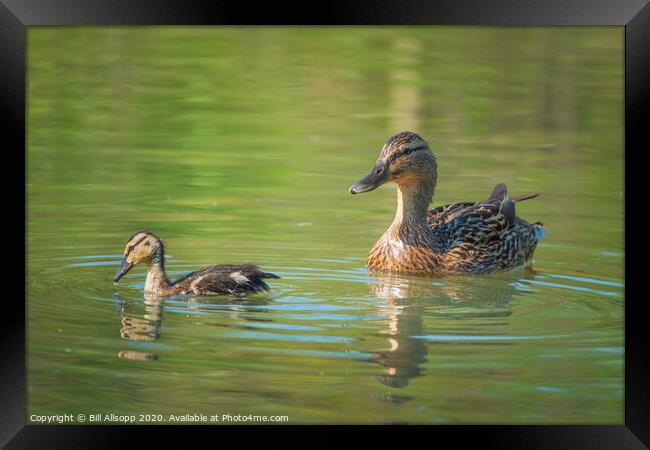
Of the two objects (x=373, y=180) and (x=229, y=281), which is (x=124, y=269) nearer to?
(x=229, y=281)

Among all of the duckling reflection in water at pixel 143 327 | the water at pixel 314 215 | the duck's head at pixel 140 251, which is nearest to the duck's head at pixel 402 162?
the water at pixel 314 215

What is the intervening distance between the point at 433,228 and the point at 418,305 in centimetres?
188

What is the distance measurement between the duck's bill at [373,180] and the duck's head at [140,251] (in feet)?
5.26

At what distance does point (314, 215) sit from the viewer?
10609 mm

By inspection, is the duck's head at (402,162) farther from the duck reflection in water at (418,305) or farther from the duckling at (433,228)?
the duck reflection in water at (418,305)

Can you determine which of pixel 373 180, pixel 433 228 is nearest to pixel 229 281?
pixel 373 180


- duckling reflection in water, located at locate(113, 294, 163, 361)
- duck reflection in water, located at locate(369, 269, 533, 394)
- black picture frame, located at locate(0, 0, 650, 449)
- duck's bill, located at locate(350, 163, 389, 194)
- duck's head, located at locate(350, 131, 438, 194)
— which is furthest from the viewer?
duck's head, located at locate(350, 131, 438, 194)

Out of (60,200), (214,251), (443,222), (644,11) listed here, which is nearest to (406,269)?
(443,222)

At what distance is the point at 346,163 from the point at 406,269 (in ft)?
6.18

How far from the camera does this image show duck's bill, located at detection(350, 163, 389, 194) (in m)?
9.93

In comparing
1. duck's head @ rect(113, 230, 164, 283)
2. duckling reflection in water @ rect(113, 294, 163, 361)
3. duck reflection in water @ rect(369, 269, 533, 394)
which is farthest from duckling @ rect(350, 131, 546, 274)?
duckling reflection in water @ rect(113, 294, 163, 361)

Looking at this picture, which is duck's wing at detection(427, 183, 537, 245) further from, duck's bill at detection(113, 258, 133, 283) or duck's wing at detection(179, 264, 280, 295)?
duck's bill at detection(113, 258, 133, 283)

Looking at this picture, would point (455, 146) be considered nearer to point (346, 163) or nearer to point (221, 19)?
point (346, 163)

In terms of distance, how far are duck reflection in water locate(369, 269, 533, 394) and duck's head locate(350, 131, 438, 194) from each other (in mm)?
750
